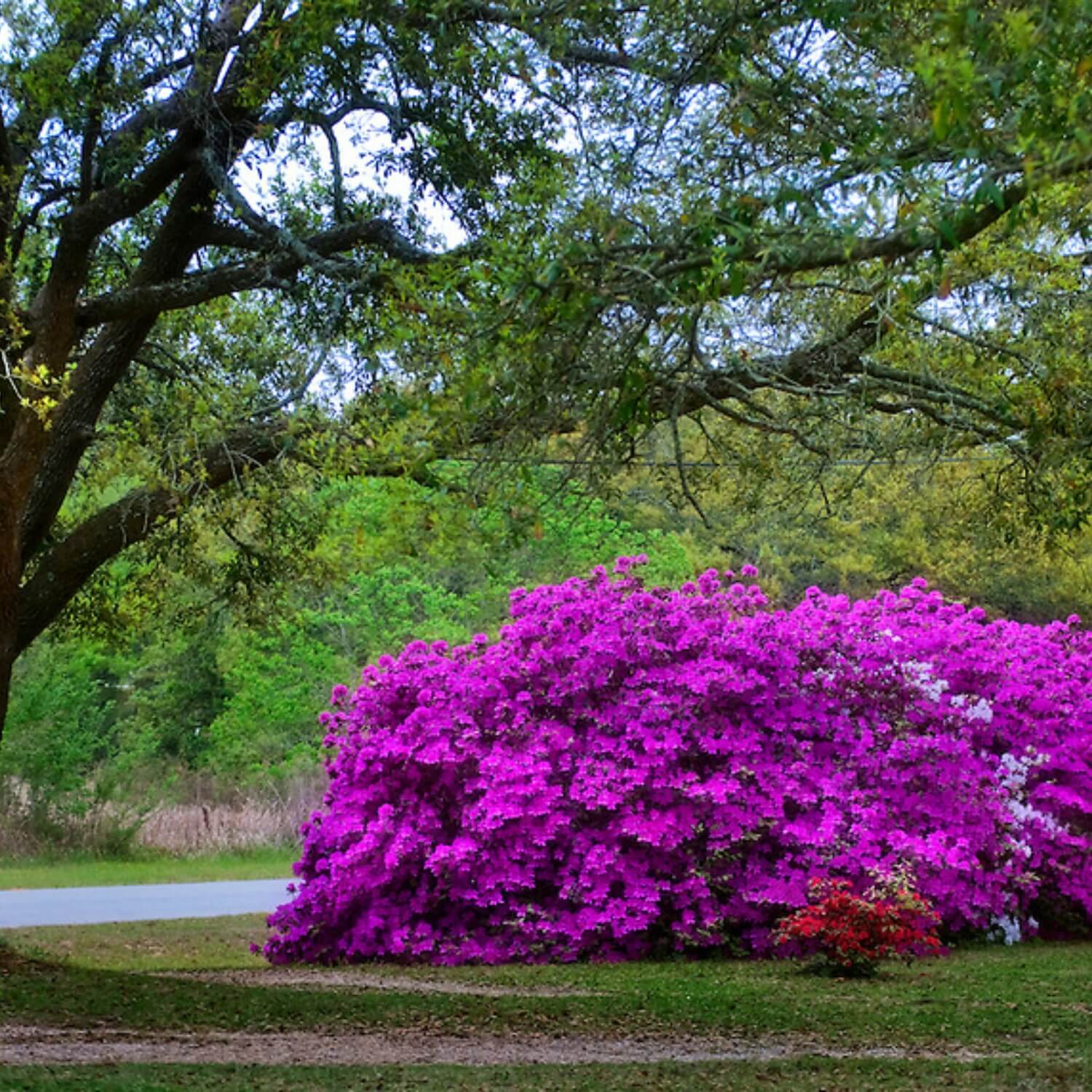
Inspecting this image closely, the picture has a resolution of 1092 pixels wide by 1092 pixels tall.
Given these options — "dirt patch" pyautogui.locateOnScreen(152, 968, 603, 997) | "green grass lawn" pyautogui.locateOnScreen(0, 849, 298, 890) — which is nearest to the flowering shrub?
"dirt patch" pyautogui.locateOnScreen(152, 968, 603, 997)

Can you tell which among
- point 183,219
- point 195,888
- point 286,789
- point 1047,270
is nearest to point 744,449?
point 1047,270

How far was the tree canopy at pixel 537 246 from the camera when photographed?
189 inches

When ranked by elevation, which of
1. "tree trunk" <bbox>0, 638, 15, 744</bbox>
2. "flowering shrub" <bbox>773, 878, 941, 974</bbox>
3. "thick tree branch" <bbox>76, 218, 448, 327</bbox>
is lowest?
"flowering shrub" <bbox>773, 878, 941, 974</bbox>

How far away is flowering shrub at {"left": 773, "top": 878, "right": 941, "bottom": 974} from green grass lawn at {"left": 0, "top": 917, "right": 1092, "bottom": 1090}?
7.4 inches

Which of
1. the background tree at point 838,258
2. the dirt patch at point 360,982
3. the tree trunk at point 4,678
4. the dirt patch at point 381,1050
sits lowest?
the dirt patch at point 360,982

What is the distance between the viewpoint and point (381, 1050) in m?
7.60

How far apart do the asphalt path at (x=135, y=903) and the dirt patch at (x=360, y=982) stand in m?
4.26

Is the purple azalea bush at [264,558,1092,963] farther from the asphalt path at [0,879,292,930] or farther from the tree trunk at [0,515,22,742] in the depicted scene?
the asphalt path at [0,879,292,930]

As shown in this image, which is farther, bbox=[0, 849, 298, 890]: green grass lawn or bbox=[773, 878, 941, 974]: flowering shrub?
bbox=[0, 849, 298, 890]: green grass lawn

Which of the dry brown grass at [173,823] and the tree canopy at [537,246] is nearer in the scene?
the tree canopy at [537,246]

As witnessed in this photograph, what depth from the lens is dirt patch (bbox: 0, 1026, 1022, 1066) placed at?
7.20 meters

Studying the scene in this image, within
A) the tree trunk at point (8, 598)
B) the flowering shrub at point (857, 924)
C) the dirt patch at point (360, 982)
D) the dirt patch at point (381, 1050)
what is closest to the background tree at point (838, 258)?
the dirt patch at point (381, 1050)

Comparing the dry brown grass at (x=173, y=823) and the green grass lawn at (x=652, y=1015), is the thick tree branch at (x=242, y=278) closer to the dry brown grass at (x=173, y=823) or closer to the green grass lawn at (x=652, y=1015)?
the green grass lawn at (x=652, y=1015)

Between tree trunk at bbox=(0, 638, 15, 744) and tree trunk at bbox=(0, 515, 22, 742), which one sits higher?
tree trunk at bbox=(0, 515, 22, 742)
